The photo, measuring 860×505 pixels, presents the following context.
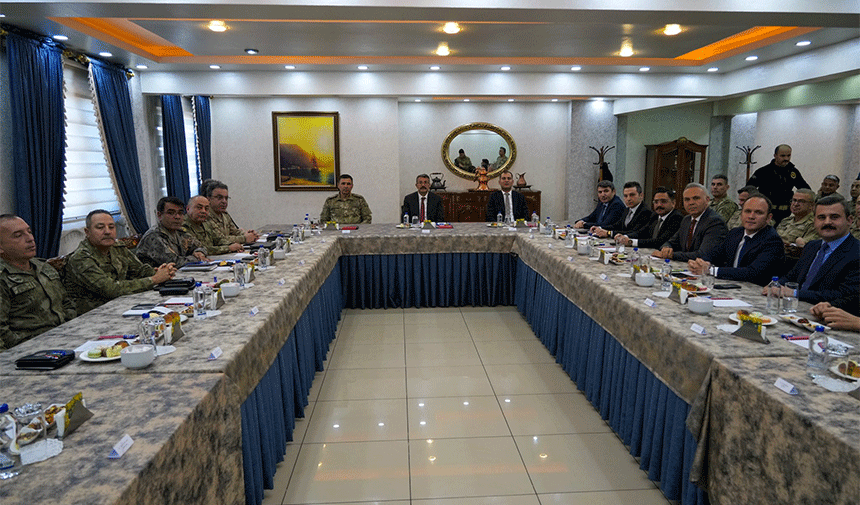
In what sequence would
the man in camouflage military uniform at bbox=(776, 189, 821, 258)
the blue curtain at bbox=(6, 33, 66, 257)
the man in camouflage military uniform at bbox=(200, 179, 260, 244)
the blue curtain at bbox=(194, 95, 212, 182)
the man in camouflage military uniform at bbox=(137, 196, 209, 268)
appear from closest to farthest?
the man in camouflage military uniform at bbox=(137, 196, 209, 268), the blue curtain at bbox=(6, 33, 66, 257), the man in camouflage military uniform at bbox=(776, 189, 821, 258), the man in camouflage military uniform at bbox=(200, 179, 260, 244), the blue curtain at bbox=(194, 95, 212, 182)

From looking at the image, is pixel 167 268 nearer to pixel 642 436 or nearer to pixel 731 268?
pixel 642 436

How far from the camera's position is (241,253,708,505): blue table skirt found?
7.50 feet

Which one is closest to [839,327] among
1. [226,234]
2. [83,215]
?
[226,234]

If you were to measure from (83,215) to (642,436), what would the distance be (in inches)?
221

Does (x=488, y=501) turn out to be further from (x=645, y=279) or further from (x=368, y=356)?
(x=368, y=356)

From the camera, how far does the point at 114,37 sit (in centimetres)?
534

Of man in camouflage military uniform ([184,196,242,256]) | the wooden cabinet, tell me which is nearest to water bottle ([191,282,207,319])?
man in camouflage military uniform ([184,196,242,256])

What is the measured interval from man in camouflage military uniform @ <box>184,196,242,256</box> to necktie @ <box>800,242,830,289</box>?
389 cm

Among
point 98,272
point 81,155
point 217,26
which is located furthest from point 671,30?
point 81,155

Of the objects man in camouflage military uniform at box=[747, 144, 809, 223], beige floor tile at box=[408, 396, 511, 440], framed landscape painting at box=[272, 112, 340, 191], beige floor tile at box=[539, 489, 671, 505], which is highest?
framed landscape painting at box=[272, 112, 340, 191]

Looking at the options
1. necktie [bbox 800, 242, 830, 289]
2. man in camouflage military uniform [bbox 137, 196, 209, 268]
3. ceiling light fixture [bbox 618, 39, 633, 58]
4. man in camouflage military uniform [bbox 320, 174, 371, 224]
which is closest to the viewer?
necktie [bbox 800, 242, 830, 289]

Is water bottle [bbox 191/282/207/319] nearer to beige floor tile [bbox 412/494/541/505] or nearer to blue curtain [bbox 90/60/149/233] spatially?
beige floor tile [bbox 412/494/541/505]

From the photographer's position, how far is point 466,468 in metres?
2.63

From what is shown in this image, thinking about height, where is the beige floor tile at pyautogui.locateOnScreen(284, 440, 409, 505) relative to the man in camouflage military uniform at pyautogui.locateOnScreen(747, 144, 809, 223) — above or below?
below
